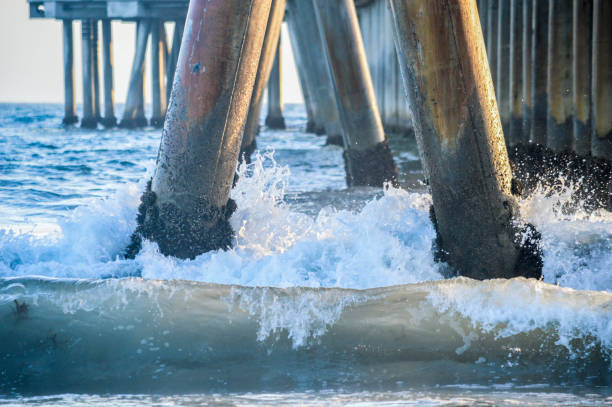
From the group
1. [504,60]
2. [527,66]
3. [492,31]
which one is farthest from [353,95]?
[492,31]

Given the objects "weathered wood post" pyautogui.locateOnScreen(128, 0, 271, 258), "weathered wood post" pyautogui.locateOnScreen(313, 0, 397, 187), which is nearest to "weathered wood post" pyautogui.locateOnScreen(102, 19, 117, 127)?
"weathered wood post" pyautogui.locateOnScreen(313, 0, 397, 187)

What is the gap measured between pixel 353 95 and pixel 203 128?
3720mm

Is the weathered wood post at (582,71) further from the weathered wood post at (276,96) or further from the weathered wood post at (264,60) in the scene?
the weathered wood post at (276,96)

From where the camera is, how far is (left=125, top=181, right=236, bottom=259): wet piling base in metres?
4.51

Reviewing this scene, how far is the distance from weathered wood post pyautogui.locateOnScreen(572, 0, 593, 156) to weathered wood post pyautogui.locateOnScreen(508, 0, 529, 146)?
6.81ft

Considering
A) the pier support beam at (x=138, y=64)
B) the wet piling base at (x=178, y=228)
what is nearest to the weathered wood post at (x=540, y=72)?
the wet piling base at (x=178, y=228)

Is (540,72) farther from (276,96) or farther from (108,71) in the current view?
(108,71)

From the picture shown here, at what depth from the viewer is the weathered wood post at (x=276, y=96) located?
81.1 ft

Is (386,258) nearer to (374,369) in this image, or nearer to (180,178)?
(180,178)

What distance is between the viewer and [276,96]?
2539 cm

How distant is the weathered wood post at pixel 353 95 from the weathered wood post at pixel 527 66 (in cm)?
167

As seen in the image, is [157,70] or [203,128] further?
[157,70]

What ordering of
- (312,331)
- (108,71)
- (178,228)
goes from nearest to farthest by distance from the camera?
(312,331) → (178,228) → (108,71)

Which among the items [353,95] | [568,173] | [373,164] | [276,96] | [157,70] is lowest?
[276,96]
